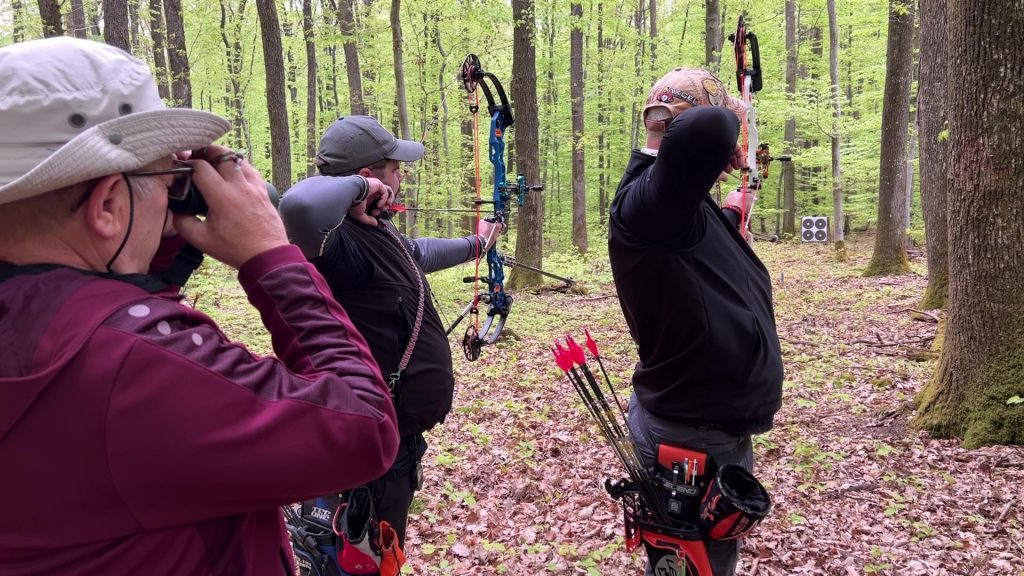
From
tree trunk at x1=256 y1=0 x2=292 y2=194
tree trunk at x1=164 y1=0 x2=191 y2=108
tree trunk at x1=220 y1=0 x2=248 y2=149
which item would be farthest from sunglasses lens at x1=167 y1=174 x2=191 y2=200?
tree trunk at x1=220 y1=0 x2=248 y2=149

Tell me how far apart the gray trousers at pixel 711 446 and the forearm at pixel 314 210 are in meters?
1.29

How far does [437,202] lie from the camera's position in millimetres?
20109

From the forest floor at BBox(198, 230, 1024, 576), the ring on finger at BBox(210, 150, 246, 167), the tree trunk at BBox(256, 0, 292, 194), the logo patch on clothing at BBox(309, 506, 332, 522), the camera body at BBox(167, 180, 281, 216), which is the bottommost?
the forest floor at BBox(198, 230, 1024, 576)

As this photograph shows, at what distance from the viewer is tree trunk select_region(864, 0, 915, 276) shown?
10.7 m

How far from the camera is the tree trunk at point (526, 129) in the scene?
34.3 feet

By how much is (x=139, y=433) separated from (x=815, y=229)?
20.4 meters

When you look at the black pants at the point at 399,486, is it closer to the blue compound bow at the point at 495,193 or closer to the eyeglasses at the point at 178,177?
the eyeglasses at the point at 178,177

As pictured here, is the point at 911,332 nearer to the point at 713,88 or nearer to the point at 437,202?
the point at 713,88

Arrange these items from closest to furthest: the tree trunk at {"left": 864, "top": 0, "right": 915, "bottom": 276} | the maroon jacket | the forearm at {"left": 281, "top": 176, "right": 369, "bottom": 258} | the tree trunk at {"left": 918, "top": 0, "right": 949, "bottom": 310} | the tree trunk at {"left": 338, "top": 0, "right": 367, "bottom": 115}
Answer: the maroon jacket → the forearm at {"left": 281, "top": 176, "right": 369, "bottom": 258} → the tree trunk at {"left": 918, "top": 0, "right": 949, "bottom": 310} → the tree trunk at {"left": 864, "top": 0, "right": 915, "bottom": 276} → the tree trunk at {"left": 338, "top": 0, "right": 367, "bottom": 115}

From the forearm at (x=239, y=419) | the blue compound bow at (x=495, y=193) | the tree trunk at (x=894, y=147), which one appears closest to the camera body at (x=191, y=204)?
the forearm at (x=239, y=419)

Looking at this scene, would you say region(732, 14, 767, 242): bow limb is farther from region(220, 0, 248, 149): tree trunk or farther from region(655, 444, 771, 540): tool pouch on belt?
region(220, 0, 248, 149): tree trunk

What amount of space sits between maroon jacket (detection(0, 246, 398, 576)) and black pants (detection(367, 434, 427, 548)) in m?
1.45

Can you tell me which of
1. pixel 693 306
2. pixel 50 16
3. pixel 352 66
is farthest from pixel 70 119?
pixel 352 66

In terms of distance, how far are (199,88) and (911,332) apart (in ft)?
77.7
